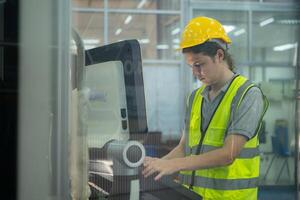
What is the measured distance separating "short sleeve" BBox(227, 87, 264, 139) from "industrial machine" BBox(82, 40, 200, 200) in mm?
316

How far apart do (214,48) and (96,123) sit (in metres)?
0.50

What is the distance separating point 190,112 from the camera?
1562 millimetres

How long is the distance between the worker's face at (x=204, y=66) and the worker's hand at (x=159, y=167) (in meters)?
0.32

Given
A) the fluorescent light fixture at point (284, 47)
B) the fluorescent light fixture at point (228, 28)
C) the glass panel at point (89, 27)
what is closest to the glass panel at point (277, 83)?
the fluorescent light fixture at point (284, 47)

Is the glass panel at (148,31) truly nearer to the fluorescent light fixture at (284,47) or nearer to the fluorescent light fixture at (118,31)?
the fluorescent light fixture at (118,31)

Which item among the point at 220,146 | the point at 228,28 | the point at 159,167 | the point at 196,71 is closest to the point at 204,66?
the point at 196,71

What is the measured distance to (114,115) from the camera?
149 cm

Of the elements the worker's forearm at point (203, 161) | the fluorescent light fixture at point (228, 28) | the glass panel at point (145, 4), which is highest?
the glass panel at point (145, 4)

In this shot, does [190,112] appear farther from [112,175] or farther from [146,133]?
[112,175]

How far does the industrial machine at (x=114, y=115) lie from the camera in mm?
1480

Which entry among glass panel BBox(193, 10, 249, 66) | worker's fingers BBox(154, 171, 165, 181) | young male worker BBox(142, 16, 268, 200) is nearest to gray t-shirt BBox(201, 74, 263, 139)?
young male worker BBox(142, 16, 268, 200)

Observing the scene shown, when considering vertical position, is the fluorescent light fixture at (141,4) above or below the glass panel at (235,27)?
above

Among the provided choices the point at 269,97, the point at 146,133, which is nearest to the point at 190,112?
the point at 146,133

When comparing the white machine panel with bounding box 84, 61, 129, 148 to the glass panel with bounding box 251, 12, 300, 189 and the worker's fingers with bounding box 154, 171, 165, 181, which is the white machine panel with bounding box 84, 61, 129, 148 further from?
the glass panel with bounding box 251, 12, 300, 189
